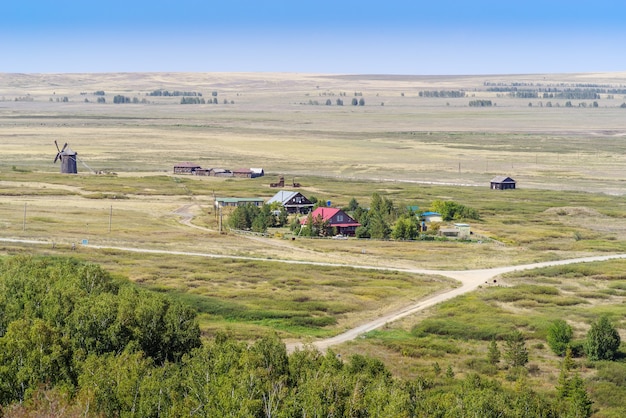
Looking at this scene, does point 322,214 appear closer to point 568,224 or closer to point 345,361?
point 568,224

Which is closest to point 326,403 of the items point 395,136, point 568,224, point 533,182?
point 568,224

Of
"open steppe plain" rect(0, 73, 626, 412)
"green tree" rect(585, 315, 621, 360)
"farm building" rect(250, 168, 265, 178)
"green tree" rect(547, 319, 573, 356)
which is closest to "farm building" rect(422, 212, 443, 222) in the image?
"open steppe plain" rect(0, 73, 626, 412)

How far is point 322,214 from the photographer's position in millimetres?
78625

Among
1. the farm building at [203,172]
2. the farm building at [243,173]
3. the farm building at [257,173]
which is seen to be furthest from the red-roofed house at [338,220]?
the farm building at [203,172]

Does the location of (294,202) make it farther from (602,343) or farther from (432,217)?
(602,343)

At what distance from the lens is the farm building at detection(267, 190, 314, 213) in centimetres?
8825

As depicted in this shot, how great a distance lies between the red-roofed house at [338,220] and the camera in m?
78.2

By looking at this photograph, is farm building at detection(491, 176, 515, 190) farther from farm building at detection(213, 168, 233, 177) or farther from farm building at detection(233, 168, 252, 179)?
farm building at detection(213, 168, 233, 177)

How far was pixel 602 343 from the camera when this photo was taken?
40.8 m

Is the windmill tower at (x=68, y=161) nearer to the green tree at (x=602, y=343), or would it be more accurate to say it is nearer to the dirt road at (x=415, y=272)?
the dirt road at (x=415, y=272)

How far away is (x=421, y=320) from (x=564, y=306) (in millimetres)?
9319

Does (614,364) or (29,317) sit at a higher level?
(29,317)

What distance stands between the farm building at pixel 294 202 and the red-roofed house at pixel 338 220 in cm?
848

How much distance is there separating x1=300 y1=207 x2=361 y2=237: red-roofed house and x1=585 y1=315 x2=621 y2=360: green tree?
38.2 metres
